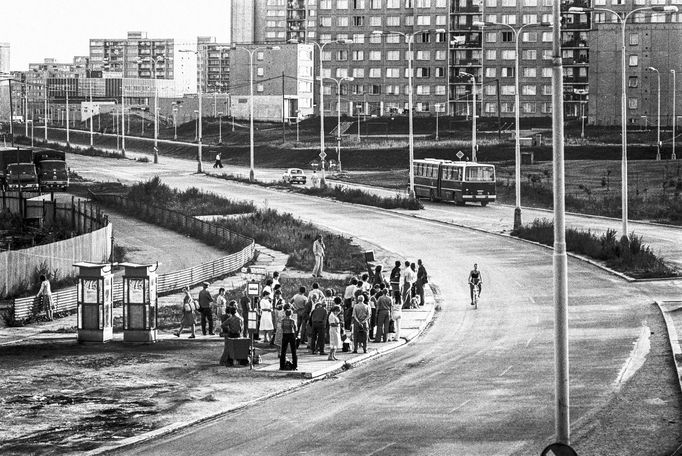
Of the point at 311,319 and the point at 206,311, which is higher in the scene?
the point at 311,319

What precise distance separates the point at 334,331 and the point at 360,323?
1.21 metres

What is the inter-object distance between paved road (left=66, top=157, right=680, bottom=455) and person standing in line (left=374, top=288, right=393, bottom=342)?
100cm

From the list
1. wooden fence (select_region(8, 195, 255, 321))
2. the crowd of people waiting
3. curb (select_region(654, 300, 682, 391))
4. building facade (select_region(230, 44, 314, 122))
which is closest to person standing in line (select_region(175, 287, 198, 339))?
the crowd of people waiting

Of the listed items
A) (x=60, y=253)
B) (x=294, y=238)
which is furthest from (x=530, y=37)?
(x=60, y=253)

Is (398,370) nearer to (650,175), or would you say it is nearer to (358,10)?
(650,175)

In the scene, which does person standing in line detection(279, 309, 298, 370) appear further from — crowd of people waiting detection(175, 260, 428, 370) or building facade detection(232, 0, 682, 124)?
building facade detection(232, 0, 682, 124)

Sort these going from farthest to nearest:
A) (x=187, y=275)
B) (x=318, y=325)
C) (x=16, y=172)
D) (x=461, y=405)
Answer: (x=16, y=172) < (x=187, y=275) < (x=318, y=325) < (x=461, y=405)

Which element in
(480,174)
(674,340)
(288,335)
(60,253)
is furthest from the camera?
(480,174)

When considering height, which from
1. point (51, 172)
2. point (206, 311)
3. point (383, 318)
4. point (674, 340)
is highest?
point (51, 172)

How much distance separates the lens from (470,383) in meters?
30.0

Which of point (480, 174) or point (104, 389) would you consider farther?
point (480, 174)

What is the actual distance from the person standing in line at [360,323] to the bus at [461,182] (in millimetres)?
47706

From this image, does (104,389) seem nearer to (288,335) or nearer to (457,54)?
(288,335)

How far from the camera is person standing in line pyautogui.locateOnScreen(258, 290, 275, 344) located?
34.7 metres
